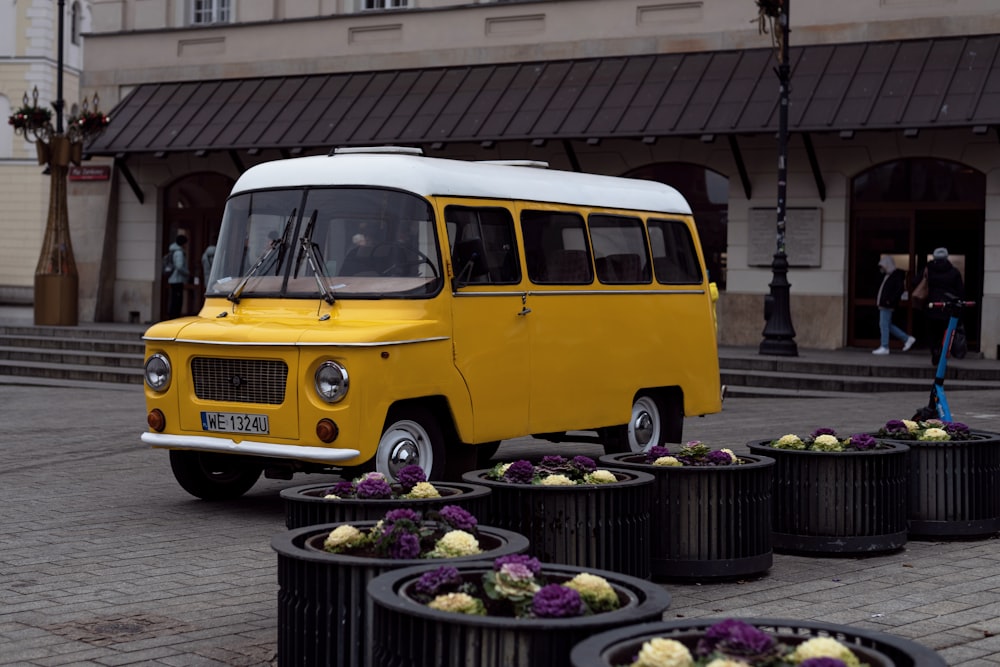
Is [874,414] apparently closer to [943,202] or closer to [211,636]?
[943,202]

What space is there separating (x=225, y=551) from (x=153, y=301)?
79.7 feet

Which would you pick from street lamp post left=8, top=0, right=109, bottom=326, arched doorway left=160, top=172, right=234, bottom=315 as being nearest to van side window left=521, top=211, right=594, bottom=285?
street lamp post left=8, top=0, right=109, bottom=326

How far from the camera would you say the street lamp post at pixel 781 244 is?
75.5 feet

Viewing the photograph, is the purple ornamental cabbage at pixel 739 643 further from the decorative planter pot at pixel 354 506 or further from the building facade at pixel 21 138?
the building facade at pixel 21 138

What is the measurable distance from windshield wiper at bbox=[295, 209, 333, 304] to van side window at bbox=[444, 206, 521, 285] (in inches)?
33.4

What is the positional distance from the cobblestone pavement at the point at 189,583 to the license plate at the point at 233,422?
21.9 inches

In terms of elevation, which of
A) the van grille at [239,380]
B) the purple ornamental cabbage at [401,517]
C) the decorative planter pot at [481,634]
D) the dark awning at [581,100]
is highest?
the dark awning at [581,100]

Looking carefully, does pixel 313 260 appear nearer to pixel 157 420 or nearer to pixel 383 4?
pixel 157 420

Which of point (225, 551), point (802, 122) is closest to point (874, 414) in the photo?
point (802, 122)

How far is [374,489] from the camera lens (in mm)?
6320

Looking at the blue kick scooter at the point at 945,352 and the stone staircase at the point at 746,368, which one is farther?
the stone staircase at the point at 746,368

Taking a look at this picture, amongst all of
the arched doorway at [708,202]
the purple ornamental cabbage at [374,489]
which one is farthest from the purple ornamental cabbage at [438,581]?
the arched doorway at [708,202]

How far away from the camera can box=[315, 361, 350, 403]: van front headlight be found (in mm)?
9141

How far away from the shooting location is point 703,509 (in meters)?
7.49
